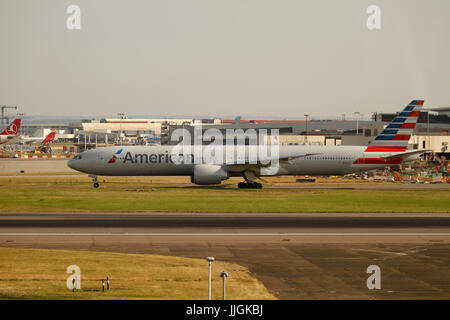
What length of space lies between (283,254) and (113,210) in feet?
66.9

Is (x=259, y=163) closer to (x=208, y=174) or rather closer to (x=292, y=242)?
(x=208, y=174)

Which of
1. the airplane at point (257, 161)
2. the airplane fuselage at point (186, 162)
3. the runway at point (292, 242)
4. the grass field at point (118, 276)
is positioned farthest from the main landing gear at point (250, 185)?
the grass field at point (118, 276)

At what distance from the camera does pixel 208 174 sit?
6134 centimetres

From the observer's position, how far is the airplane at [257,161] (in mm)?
63062

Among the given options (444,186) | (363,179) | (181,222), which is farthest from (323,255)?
(363,179)

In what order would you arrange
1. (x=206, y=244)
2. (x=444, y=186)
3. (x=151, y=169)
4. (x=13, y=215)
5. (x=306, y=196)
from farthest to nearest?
1. (x=444, y=186)
2. (x=151, y=169)
3. (x=306, y=196)
4. (x=13, y=215)
5. (x=206, y=244)

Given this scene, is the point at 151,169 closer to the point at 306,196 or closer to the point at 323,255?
the point at 306,196

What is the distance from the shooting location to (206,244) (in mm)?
30703

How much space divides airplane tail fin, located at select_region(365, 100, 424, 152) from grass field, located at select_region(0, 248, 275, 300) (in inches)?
1834

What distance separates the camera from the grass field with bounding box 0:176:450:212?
151 feet

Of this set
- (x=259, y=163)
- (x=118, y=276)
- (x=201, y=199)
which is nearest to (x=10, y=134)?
(x=259, y=163)

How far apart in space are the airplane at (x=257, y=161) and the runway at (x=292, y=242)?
20.4m

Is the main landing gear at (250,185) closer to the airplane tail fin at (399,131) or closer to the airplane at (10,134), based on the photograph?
the airplane tail fin at (399,131)

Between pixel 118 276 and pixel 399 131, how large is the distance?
5287 cm
